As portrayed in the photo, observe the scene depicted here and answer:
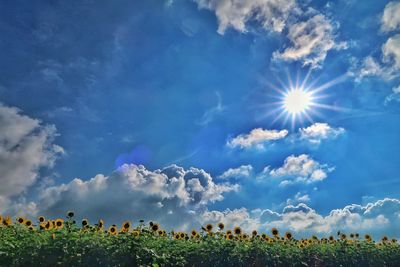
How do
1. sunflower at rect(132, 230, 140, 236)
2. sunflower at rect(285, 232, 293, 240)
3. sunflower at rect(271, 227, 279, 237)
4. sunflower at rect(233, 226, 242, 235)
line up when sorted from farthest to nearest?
sunflower at rect(271, 227, 279, 237)
sunflower at rect(285, 232, 293, 240)
sunflower at rect(233, 226, 242, 235)
sunflower at rect(132, 230, 140, 236)

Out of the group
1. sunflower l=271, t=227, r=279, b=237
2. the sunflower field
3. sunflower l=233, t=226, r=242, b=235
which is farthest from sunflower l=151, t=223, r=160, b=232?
sunflower l=271, t=227, r=279, b=237

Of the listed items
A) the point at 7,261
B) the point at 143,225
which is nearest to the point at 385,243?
the point at 143,225

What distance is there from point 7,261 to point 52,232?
3.32ft

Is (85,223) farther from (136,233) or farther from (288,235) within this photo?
(288,235)

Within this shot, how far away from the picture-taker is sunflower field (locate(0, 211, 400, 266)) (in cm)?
920

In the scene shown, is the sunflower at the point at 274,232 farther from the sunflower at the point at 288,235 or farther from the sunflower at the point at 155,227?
the sunflower at the point at 155,227

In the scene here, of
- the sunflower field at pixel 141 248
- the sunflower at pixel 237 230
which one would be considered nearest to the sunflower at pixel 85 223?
the sunflower field at pixel 141 248

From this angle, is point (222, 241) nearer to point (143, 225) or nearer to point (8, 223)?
point (143, 225)

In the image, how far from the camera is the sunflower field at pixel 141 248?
30.2ft

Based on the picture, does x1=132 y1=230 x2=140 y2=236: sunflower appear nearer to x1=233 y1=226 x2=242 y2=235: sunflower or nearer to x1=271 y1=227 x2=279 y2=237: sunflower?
x1=233 y1=226 x2=242 y2=235: sunflower

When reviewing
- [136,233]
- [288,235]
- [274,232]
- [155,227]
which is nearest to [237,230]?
[274,232]

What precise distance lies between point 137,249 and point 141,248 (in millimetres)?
101

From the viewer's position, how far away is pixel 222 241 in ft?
39.4

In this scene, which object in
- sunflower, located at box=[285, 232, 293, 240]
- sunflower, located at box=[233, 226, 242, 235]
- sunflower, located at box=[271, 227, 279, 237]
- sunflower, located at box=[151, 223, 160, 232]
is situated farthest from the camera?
sunflower, located at box=[271, 227, 279, 237]
